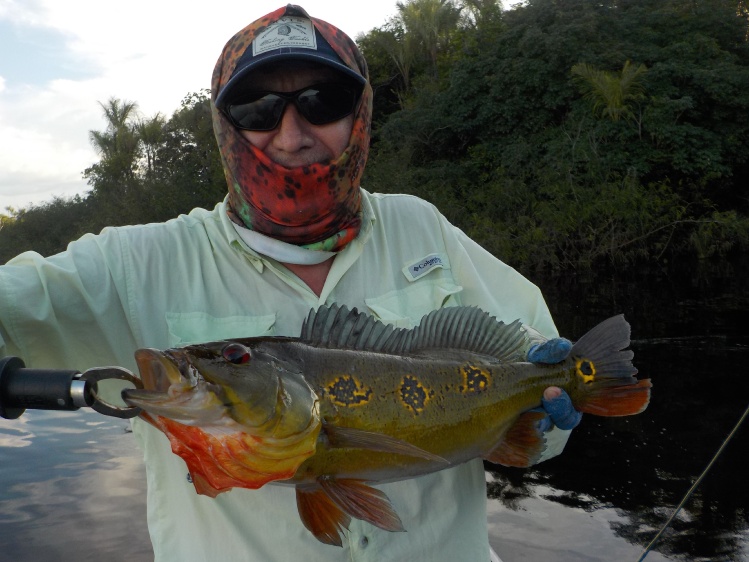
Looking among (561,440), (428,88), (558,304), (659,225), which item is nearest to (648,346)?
(558,304)

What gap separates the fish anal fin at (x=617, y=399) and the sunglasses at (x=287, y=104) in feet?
4.63

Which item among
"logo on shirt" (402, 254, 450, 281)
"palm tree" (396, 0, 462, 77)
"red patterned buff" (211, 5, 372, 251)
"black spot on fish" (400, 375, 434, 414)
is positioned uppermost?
"palm tree" (396, 0, 462, 77)

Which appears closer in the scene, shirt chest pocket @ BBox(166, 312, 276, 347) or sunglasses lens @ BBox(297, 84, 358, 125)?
shirt chest pocket @ BBox(166, 312, 276, 347)

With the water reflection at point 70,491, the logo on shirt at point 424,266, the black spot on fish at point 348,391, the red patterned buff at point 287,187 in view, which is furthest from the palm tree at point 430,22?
the black spot on fish at point 348,391

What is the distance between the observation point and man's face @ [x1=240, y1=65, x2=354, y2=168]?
2770 millimetres

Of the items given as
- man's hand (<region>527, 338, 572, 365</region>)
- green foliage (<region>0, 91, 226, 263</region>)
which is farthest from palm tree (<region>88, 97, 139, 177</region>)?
man's hand (<region>527, 338, 572, 365</region>)

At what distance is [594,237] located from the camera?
21453mm

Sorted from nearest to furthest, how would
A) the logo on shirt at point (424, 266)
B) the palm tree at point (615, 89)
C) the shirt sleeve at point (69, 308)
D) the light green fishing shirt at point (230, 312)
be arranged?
the shirt sleeve at point (69, 308) < the light green fishing shirt at point (230, 312) < the logo on shirt at point (424, 266) < the palm tree at point (615, 89)

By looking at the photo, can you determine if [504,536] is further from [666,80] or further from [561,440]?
[666,80]

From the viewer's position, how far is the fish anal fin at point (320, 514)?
6.79 ft

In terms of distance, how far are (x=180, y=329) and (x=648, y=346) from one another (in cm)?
1268

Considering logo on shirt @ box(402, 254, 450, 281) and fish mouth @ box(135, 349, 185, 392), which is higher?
logo on shirt @ box(402, 254, 450, 281)

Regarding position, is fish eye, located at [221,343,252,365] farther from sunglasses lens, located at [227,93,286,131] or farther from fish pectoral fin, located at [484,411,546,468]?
sunglasses lens, located at [227,93,286,131]

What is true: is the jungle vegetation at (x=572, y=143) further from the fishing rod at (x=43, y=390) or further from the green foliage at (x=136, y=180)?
the fishing rod at (x=43, y=390)
